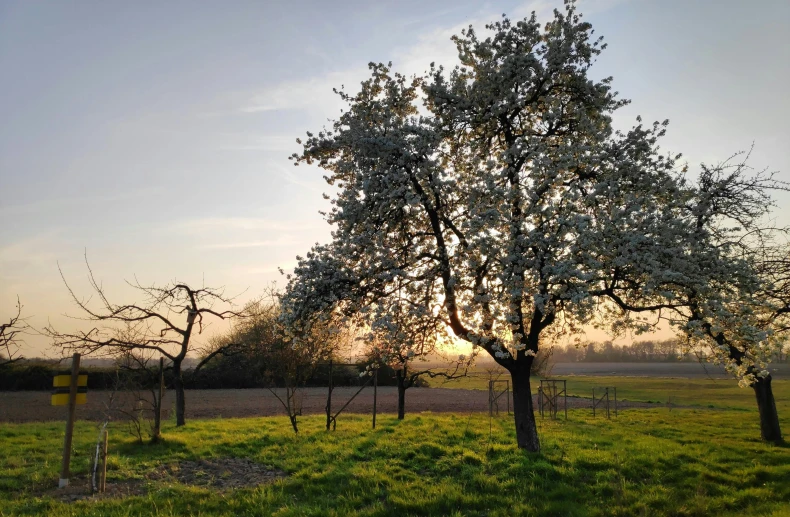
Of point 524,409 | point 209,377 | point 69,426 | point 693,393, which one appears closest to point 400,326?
point 524,409

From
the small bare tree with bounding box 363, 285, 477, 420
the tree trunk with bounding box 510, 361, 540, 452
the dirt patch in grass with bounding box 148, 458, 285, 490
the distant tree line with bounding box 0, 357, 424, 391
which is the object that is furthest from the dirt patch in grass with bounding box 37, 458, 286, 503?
the distant tree line with bounding box 0, 357, 424, 391

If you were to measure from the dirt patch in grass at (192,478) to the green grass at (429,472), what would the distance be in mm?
396

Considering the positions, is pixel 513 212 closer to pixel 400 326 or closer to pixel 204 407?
pixel 400 326

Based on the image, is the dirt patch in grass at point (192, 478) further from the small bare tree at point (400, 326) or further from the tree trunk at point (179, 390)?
the tree trunk at point (179, 390)

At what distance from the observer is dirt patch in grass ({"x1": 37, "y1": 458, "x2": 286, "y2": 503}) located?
1104 centimetres

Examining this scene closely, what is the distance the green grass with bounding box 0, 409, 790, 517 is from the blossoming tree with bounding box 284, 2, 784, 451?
2847mm

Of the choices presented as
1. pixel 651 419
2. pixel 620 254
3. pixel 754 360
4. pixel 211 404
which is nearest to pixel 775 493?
pixel 754 360

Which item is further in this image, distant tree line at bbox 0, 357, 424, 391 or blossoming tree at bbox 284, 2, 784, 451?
distant tree line at bbox 0, 357, 424, 391

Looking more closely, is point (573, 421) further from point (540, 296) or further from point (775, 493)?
point (540, 296)

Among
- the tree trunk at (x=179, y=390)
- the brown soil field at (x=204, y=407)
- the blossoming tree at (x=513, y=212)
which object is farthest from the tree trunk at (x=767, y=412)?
the tree trunk at (x=179, y=390)

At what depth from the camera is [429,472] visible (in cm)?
1288

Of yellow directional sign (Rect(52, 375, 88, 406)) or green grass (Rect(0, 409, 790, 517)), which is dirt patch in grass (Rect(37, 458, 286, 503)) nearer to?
green grass (Rect(0, 409, 790, 517))

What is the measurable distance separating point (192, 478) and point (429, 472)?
19.3 feet

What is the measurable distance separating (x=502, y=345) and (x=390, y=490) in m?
4.47
